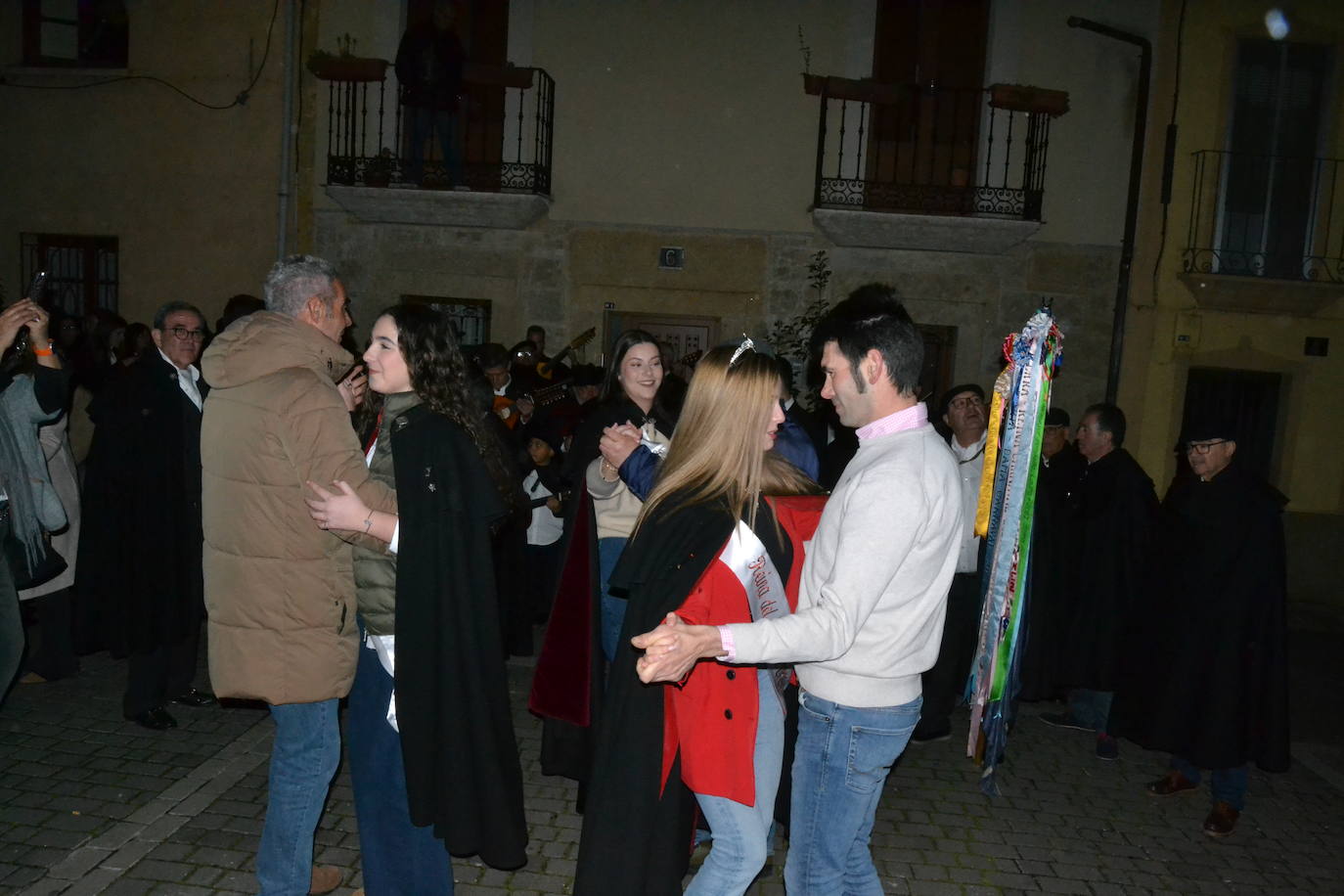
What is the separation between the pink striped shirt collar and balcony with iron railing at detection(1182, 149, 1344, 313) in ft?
33.4

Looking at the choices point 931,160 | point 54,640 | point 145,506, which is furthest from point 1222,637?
point 931,160

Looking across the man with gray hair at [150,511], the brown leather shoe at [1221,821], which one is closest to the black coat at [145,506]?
the man with gray hair at [150,511]

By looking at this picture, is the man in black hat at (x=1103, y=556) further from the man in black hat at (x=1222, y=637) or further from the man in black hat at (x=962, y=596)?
the man in black hat at (x=962, y=596)

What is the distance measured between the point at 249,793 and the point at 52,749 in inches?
47.1

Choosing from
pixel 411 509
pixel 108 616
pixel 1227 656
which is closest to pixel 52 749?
pixel 108 616

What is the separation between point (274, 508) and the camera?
2852mm

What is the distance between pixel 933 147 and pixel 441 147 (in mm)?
5994

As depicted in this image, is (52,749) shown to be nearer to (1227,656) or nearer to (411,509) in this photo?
(411,509)

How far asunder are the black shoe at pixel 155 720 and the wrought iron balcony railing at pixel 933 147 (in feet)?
28.6

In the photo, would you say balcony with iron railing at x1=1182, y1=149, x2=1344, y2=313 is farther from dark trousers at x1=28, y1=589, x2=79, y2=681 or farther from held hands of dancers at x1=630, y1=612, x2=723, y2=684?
dark trousers at x1=28, y1=589, x2=79, y2=681

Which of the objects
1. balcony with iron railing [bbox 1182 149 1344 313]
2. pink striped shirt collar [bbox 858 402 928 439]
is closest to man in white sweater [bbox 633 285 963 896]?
pink striped shirt collar [bbox 858 402 928 439]

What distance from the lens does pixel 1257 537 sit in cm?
465

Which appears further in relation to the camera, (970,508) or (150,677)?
(970,508)

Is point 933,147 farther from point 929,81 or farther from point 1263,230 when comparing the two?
point 1263,230
